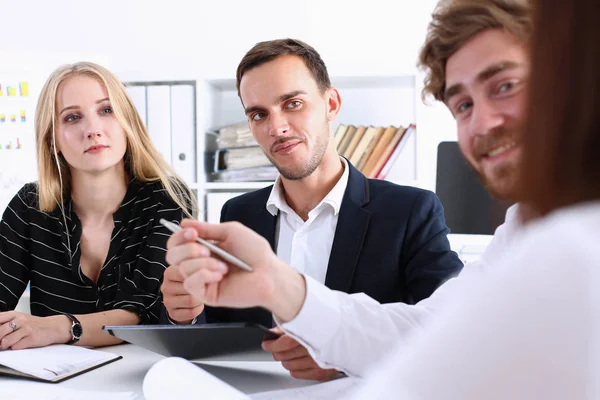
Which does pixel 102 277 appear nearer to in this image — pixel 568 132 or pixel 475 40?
pixel 475 40

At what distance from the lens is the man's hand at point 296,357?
1.08 meters

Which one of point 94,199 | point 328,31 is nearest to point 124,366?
point 94,199

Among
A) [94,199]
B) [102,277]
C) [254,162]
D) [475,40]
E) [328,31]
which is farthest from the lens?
[328,31]

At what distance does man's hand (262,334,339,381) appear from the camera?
1.08 meters

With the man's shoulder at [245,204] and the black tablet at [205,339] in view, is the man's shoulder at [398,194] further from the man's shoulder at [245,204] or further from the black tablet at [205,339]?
the black tablet at [205,339]

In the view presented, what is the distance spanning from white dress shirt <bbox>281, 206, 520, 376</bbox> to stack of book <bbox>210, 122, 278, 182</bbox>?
1774 mm

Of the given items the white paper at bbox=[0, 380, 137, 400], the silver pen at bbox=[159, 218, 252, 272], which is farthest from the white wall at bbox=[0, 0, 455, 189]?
the silver pen at bbox=[159, 218, 252, 272]

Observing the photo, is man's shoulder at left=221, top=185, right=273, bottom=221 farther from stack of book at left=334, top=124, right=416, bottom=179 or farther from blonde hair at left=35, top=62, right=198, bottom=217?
stack of book at left=334, top=124, right=416, bottom=179

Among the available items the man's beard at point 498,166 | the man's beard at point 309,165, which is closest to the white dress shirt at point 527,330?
the man's beard at point 498,166

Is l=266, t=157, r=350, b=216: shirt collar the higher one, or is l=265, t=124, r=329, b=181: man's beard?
l=265, t=124, r=329, b=181: man's beard

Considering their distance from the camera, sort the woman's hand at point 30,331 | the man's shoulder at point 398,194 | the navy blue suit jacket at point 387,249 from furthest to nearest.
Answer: the man's shoulder at point 398,194
the navy blue suit jacket at point 387,249
the woman's hand at point 30,331

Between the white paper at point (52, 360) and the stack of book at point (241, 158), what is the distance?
1.53 metres

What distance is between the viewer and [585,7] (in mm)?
332

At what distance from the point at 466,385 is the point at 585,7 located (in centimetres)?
20
